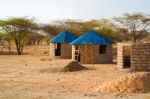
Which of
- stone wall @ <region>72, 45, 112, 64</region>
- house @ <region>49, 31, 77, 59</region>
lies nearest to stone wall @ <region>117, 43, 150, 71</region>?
stone wall @ <region>72, 45, 112, 64</region>

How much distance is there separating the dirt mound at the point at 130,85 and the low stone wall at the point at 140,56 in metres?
5.62

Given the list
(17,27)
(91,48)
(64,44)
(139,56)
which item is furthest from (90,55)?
(17,27)

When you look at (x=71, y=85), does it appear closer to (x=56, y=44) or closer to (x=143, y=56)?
(x=143, y=56)

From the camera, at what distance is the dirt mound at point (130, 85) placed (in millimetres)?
9992

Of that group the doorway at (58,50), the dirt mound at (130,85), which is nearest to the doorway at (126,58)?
the dirt mound at (130,85)

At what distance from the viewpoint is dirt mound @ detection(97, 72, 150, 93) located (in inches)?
393

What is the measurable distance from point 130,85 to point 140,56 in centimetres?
603

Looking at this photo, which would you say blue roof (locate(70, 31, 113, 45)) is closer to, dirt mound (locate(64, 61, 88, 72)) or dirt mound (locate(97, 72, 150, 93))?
dirt mound (locate(64, 61, 88, 72))

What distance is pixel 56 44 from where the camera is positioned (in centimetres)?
3152

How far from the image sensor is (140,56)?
15953mm

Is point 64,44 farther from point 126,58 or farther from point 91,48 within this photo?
point 126,58

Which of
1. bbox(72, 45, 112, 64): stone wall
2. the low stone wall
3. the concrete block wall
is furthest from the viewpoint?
bbox(72, 45, 112, 64): stone wall

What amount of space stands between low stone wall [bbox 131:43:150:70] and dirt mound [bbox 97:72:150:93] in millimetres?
5619

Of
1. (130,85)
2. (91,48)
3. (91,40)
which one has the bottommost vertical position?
(130,85)
